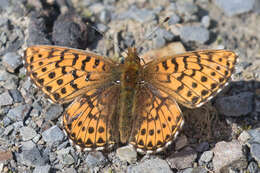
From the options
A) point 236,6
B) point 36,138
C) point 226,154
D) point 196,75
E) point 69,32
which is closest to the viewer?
point 196,75

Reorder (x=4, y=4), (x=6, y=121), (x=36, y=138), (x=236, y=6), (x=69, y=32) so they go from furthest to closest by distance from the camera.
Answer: (x=236, y=6) → (x=4, y=4) → (x=69, y=32) → (x=6, y=121) → (x=36, y=138)

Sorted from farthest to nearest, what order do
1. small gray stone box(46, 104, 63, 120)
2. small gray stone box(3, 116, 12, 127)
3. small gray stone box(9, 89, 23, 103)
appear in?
small gray stone box(9, 89, 23, 103) → small gray stone box(46, 104, 63, 120) → small gray stone box(3, 116, 12, 127)

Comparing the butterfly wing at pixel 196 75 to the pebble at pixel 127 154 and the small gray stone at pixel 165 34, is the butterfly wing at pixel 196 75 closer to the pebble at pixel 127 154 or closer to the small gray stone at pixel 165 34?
the pebble at pixel 127 154

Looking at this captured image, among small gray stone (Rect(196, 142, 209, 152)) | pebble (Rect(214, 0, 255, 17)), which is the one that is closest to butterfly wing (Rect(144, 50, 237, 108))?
small gray stone (Rect(196, 142, 209, 152))

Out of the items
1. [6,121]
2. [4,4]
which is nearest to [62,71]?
[6,121]

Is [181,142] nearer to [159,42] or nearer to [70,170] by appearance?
[70,170]

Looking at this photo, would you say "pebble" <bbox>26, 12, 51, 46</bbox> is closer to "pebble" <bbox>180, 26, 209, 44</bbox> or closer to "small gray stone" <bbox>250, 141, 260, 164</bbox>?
"pebble" <bbox>180, 26, 209, 44</bbox>
